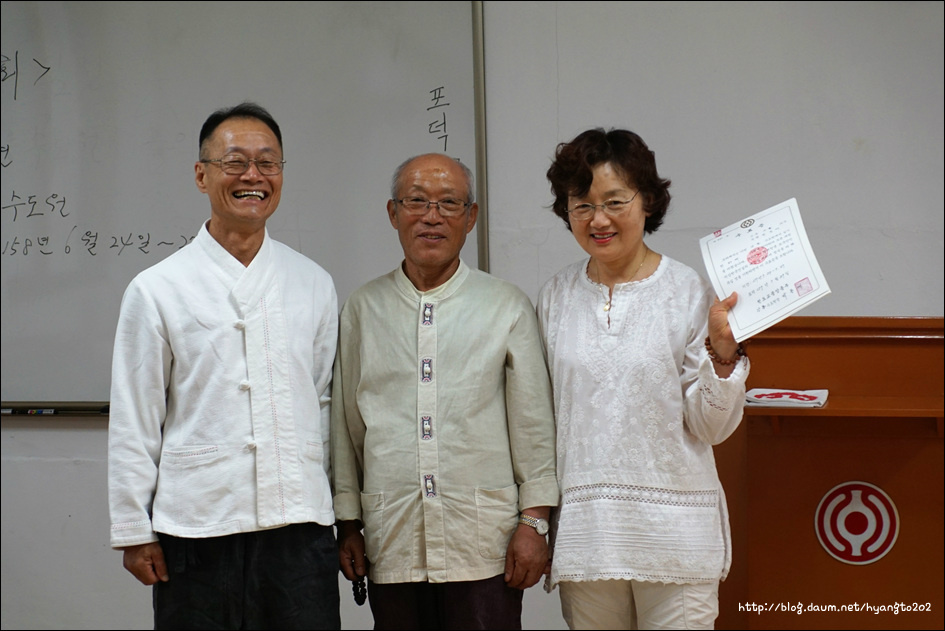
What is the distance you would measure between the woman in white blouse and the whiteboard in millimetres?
890

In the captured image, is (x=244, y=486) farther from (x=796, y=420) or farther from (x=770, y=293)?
(x=796, y=420)

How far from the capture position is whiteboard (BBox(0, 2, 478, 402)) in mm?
2570

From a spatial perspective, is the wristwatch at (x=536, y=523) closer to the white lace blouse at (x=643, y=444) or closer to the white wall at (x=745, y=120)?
the white lace blouse at (x=643, y=444)

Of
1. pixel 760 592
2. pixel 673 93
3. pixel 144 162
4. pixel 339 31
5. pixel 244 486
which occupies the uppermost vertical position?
pixel 339 31

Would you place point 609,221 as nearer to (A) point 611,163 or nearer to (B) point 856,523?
(A) point 611,163

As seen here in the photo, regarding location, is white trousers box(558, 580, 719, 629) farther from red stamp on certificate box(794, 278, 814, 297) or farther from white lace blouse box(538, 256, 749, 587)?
red stamp on certificate box(794, 278, 814, 297)

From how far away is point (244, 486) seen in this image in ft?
5.64

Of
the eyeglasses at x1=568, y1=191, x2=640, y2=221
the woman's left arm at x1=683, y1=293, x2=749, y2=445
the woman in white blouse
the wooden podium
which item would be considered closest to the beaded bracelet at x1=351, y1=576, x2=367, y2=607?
the woman in white blouse

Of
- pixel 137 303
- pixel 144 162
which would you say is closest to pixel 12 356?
pixel 144 162

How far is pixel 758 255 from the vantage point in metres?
1.69

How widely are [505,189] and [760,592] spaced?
148cm

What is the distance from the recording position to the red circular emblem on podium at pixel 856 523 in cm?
226

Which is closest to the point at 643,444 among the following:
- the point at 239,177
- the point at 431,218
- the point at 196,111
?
the point at 431,218

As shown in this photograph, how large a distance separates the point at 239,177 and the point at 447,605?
3.44 feet
